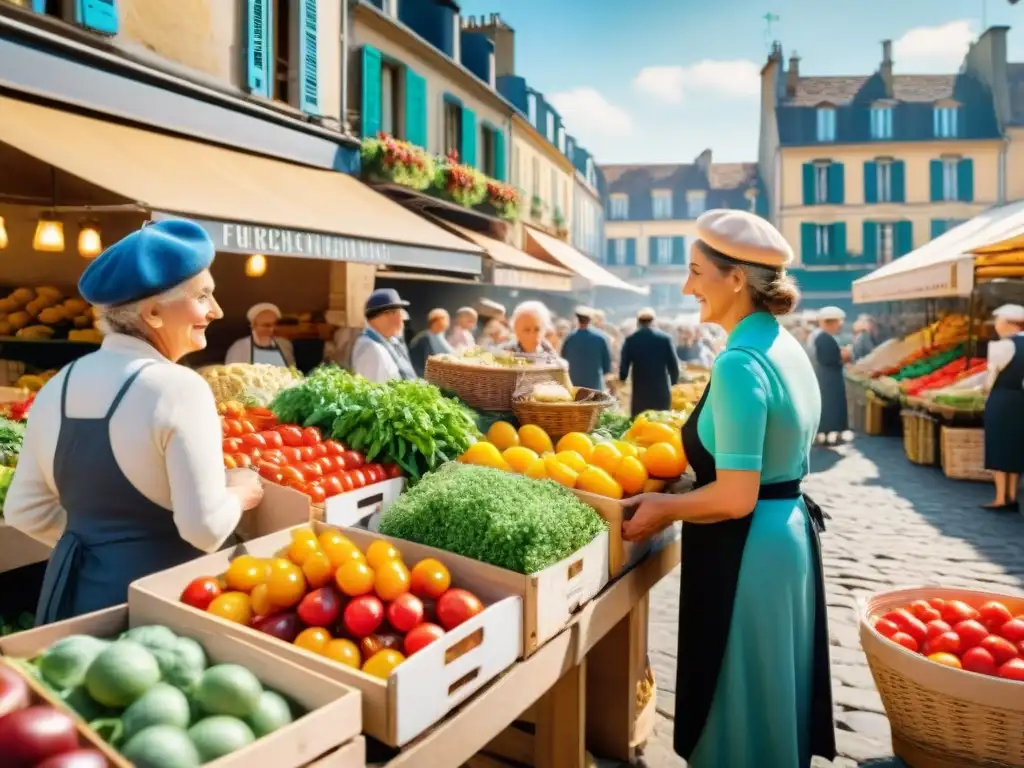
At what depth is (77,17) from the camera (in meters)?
6.79

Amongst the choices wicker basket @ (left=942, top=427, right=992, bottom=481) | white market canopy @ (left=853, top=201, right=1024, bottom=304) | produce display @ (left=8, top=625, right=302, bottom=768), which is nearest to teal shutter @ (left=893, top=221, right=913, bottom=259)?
white market canopy @ (left=853, top=201, right=1024, bottom=304)

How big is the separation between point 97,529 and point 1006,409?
8353 mm

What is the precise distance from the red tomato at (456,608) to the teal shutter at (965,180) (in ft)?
120

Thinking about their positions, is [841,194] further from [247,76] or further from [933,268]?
[247,76]

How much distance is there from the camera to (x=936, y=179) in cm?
3269

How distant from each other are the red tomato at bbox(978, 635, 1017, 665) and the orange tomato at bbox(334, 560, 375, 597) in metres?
2.45

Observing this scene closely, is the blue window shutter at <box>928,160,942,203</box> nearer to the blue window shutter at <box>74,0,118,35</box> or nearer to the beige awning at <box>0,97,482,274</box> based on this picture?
the beige awning at <box>0,97,482,274</box>

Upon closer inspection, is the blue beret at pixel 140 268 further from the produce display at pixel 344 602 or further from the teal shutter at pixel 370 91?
the teal shutter at pixel 370 91

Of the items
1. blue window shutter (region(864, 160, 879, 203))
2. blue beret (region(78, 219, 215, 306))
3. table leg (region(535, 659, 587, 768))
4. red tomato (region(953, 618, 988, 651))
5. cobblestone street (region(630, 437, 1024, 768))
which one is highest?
blue window shutter (region(864, 160, 879, 203))

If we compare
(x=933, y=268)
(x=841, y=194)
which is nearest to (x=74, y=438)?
A: (x=933, y=268)

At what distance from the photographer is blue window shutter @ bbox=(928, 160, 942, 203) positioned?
32.6 metres

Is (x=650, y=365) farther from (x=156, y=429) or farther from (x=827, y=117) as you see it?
(x=827, y=117)

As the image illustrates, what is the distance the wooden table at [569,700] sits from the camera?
6.30 feet

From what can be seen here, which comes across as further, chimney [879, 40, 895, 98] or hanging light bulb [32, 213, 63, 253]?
chimney [879, 40, 895, 98]
